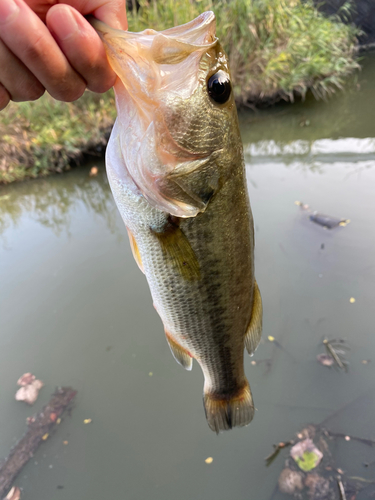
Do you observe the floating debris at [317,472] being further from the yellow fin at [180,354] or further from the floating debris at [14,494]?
the floating debris at [14,494]

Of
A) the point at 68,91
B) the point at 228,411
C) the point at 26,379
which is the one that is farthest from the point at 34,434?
the point at 68,91

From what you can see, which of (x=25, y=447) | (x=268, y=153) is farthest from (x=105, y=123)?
(x=25, y=447)

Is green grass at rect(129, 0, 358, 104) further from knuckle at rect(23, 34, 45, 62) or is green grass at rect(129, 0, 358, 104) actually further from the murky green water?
knuckle at rect(23, 34, 45, 62)

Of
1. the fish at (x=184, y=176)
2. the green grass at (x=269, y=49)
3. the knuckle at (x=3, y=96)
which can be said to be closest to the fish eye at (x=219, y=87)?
the fish at (x=184, y=176)

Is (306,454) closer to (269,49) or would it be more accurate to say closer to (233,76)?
(233,76)

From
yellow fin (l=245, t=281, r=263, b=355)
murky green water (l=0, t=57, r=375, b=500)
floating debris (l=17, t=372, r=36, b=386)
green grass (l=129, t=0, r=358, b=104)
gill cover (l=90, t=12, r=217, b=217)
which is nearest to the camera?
gill cover (l=90, t=12, r=217, b=217)

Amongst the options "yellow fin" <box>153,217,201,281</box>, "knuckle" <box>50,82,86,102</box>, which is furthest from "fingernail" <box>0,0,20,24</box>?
"yellow fin" <box>153,217,201,281</box>
